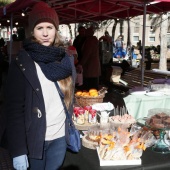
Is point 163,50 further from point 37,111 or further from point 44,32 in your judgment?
point 37,111

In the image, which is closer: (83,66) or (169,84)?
(169,84)

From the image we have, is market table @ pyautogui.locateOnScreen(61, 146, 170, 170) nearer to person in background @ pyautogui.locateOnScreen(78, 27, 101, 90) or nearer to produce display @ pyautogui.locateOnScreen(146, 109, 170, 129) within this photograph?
produce display @ pyautogui.locateOnScreen(146, 109, 170, 129)

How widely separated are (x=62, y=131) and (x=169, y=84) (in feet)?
8.69

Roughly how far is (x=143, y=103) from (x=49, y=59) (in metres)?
2.08

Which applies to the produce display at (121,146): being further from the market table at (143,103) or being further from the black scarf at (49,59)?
the market table at (143,103)

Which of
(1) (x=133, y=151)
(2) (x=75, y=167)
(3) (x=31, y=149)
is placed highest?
(3) (x=31, y=149)

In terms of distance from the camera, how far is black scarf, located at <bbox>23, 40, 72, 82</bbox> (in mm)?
1625

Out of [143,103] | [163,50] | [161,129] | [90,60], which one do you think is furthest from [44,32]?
[163,50]

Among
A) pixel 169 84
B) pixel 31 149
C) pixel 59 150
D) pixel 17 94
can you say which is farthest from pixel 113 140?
pixel 169 84

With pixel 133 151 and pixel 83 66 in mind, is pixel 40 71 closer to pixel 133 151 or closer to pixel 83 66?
pixel 133 151

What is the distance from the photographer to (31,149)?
1.57 meters

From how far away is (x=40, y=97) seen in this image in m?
1.54

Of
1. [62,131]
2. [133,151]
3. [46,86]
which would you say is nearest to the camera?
→ [46,86]

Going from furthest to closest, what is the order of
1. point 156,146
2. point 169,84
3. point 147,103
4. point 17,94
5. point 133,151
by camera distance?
point 169,84
point 147,103
point 156,146
point 133,151
point 17,94
